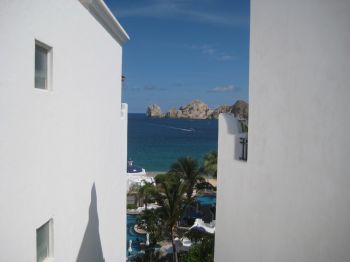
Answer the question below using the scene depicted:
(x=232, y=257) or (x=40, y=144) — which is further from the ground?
(x=40, y=144)

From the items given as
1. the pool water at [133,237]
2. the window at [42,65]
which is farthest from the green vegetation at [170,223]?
the window at [42,65]

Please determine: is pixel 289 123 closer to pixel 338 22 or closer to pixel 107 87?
pixel 338 22

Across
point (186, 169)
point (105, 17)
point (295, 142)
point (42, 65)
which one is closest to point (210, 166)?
point (186, 169)

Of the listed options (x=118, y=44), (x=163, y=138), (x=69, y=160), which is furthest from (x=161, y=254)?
(x=163, y=138)

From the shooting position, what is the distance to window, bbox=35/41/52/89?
212 inches

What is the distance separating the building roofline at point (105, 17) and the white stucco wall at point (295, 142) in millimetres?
3647

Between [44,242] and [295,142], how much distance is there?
450 centimetres

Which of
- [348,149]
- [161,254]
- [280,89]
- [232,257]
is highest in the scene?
[280,89]

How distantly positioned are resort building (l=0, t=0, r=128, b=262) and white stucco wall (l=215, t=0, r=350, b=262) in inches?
129

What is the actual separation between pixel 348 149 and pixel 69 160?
492 centimetres

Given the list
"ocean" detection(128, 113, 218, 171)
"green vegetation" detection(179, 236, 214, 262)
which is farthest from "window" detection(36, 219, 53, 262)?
"ocean" detection(128, 113, 218, 171)

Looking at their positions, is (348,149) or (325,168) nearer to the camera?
(348,149)

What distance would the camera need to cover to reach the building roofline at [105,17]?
782 cm

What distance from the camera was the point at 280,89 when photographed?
218 inches
